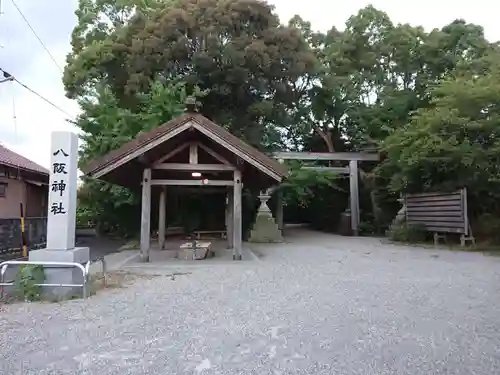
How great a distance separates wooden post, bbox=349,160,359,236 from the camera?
20172 millimetres

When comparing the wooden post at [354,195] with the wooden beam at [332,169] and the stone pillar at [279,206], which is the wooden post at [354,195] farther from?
the stone pillar at [279,206]

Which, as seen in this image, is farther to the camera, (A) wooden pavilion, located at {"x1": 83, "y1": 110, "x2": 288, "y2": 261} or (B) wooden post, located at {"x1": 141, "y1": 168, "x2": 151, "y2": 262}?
(B) wooden post, located at {"x1": 141, "y1": 168, "x2": 151, "y2": 262}

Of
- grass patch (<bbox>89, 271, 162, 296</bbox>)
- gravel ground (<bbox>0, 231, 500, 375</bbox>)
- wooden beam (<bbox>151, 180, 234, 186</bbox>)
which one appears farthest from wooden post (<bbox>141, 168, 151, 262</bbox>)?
gravel ground (<bbox>0, 231, 500, 375</bbox>)

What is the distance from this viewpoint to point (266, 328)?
4418 millimetres

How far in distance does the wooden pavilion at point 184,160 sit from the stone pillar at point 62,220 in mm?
2118

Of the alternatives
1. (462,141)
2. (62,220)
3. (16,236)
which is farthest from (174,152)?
(462,141)

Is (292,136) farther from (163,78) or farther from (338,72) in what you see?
(163,78)

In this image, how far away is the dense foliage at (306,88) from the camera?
45.0 feet

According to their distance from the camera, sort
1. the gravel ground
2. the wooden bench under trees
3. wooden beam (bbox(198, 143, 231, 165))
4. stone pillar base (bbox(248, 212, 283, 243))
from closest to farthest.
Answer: the gravel ground, wooden beam (bbox(198, 143, 231, 165)), the wooden bench under trees, stone pillar base (bbox(248, 212, 283, 243))

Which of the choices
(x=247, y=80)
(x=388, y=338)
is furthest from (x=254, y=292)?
(x=247, y=80)

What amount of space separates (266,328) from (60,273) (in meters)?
3.32

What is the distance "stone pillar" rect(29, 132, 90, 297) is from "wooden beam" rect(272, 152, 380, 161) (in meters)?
12.8

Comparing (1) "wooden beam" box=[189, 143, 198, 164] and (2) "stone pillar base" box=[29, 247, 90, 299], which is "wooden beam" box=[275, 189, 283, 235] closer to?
(1) "wooden beam" box=[189, 143, 198, 164]

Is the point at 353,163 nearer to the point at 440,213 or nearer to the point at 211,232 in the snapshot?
the point at 440,213
